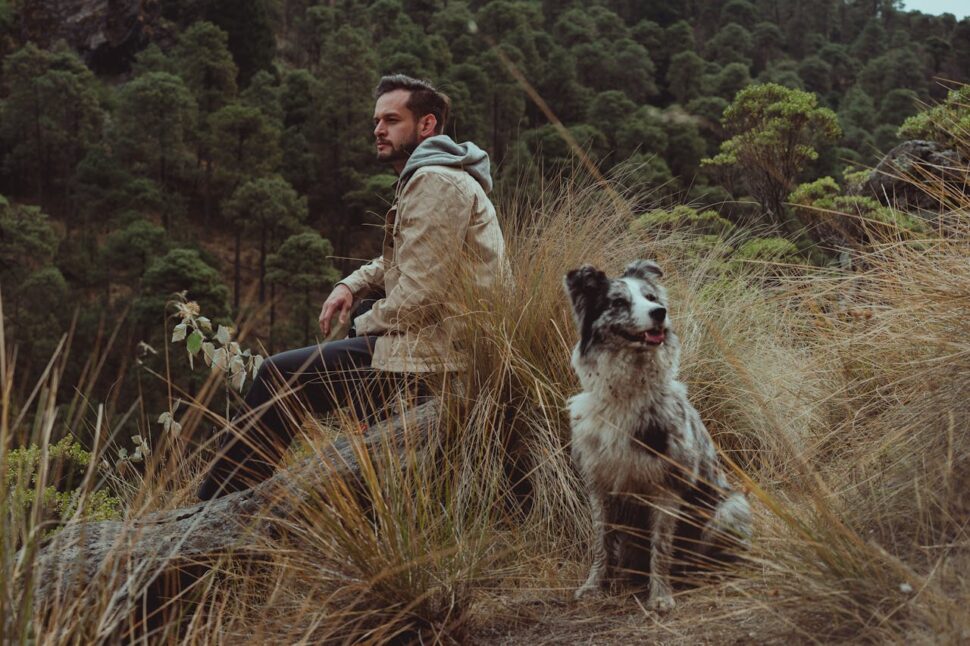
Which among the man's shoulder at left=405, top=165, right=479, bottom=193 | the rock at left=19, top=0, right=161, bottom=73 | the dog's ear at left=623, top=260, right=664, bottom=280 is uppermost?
the rock at left=19, top=0, right=161, bottom=73

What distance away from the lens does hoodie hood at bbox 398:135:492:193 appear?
3.47 m

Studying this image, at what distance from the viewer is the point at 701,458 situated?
2.71 metres

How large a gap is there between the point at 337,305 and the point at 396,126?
2.83ft

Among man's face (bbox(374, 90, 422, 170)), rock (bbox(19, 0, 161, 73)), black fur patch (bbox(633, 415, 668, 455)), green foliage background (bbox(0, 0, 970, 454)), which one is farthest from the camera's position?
rock (bbox(19, 0, 161, 73))

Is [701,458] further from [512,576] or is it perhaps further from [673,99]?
[673,99]

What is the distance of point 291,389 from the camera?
325cm

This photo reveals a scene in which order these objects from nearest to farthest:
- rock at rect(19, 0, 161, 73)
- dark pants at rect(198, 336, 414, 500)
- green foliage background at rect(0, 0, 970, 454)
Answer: dark pants at rect(198, 336, 414, 500), green foliage background at rect(0, 0, 970, 454), rock at rect(19, 0, 161, 73)

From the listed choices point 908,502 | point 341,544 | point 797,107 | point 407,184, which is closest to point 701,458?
point 908,502

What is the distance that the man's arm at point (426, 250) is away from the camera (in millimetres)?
3357

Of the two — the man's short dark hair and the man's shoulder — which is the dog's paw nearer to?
the man's shoulder

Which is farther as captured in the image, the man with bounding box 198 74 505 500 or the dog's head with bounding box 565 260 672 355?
the man with bounding box 198 74 505 500

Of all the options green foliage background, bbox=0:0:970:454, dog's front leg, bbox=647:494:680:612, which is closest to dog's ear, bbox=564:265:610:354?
dog's front leg, bbox=647:494:680:612

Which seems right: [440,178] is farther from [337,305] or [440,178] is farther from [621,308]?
[621,308]

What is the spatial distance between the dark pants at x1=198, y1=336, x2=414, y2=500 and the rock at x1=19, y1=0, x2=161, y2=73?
53.8m
